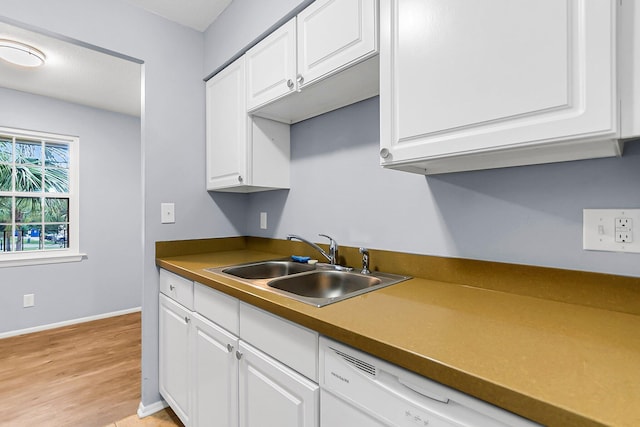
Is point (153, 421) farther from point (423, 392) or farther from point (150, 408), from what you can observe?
point (423, 392)

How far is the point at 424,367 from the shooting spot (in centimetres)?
61

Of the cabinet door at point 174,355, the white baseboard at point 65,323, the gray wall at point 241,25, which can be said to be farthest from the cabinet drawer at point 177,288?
the white baseboard at point 65,323

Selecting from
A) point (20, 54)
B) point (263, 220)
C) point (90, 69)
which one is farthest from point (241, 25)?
point (20, 54)

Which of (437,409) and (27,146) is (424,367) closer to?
(437,409)

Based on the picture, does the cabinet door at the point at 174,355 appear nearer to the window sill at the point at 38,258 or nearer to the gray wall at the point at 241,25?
the gray wall at the point at 241,25

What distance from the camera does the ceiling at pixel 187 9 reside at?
6.10 feet

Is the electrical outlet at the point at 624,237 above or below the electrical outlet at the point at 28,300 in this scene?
above

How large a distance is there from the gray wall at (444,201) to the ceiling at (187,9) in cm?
91

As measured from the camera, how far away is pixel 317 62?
51.3 inches

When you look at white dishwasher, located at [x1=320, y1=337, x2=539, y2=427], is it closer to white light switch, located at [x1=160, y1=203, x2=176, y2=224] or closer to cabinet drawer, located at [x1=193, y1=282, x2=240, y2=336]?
cabinet drawer, located at [x1=193, y1=282, x2=240, y2=336]

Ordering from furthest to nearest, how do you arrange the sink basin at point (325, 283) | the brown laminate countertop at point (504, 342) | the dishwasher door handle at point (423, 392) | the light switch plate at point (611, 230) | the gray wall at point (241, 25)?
1. the gray wall at point (241, 25)
2. the sink basin at point (325, 283)
3. the light switch plate at point (611, 230)
4. the dishwasher door handle at point (423, 392)
5. the brown laminate countertop at point (504, 342)

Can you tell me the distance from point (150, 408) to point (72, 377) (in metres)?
0.88

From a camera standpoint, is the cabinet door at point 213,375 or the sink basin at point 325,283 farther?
the sink basin at point 325,283

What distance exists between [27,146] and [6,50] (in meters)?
1.38
